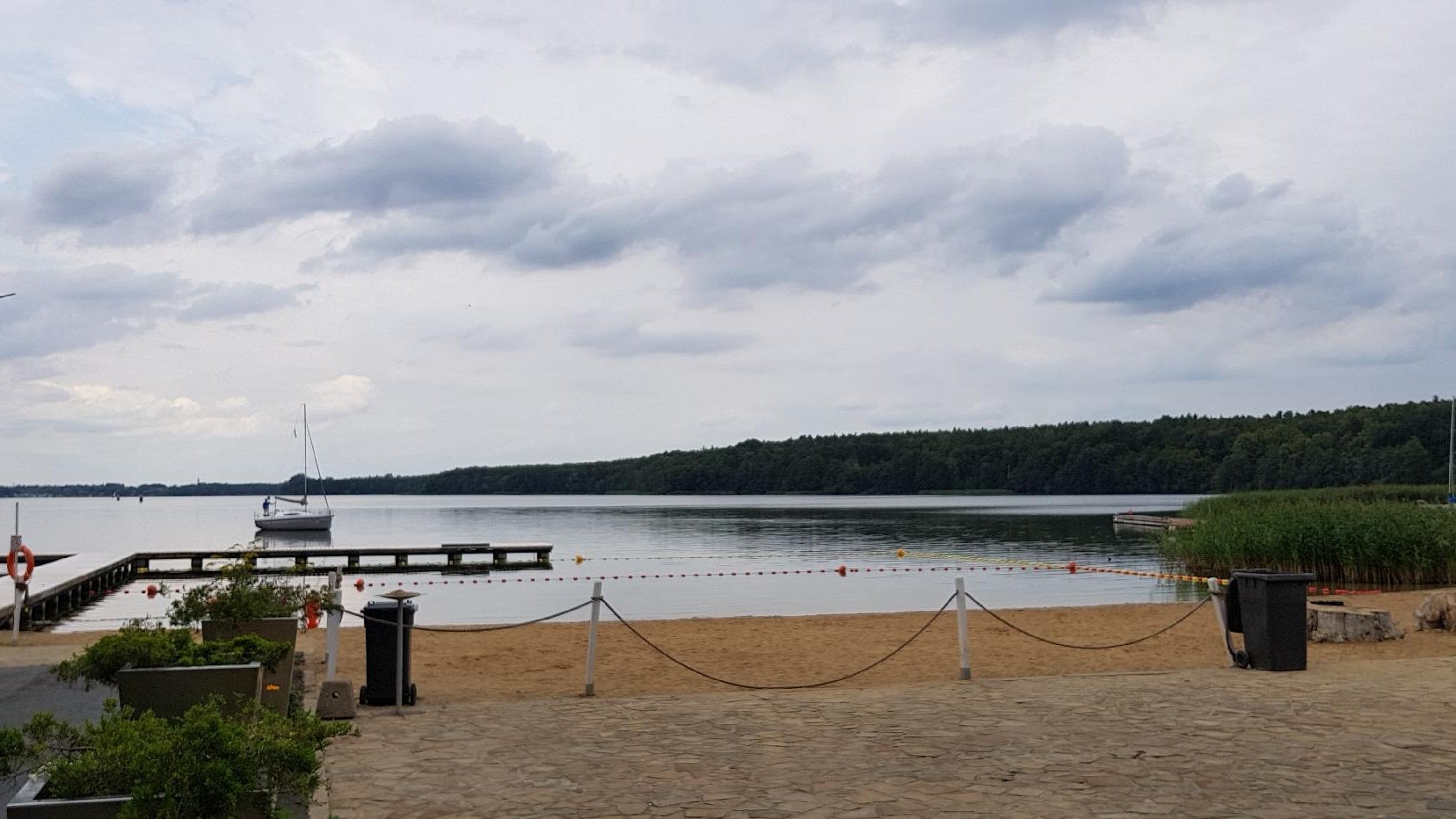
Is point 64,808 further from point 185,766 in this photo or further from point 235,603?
point 235,603

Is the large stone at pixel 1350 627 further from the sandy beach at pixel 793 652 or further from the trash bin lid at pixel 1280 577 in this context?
the trash bin lid at pixel 1280 577

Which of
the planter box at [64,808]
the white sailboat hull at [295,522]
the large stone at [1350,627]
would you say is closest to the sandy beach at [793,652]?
the large stone at [1350,627]

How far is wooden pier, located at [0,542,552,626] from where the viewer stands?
31031 millimetres

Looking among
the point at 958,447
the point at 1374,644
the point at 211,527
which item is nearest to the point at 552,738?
the point at 1374,644

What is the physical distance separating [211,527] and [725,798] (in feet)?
349

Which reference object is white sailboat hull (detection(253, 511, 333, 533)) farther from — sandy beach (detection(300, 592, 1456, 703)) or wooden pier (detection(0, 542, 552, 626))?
sandy beach (detection(300, 592, 1456, 703))

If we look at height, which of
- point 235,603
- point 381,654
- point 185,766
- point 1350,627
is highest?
point 185,766

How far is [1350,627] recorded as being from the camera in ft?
55.1

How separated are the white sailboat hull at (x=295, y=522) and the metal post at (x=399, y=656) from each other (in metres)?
72.1

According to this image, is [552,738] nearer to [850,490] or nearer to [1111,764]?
[1111,764]

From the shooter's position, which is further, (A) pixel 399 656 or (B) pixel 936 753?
(A) pixel 399 656

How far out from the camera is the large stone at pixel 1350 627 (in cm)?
1673

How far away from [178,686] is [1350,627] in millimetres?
15404

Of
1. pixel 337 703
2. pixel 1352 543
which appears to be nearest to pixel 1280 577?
pixel 337 703
